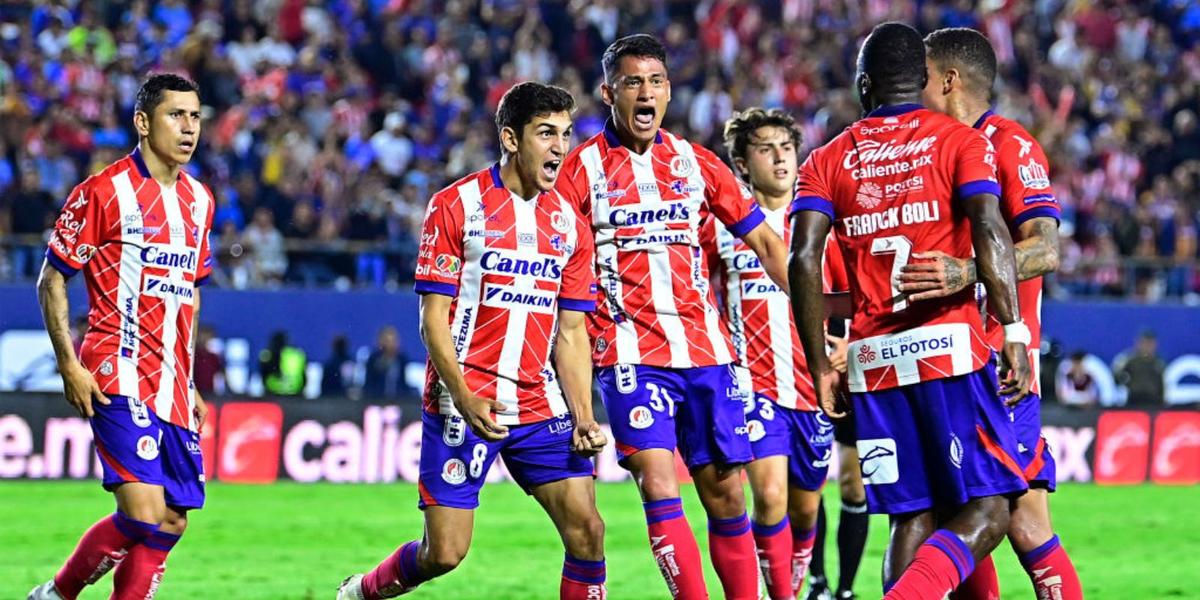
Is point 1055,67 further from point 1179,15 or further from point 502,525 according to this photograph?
point 502,525

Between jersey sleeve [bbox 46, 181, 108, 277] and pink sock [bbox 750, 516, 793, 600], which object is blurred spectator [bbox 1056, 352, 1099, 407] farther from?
jersey sleeve [bbox 46, 181, 108, 277]

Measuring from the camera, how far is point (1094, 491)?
18.6 m

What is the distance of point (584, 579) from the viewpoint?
763cm

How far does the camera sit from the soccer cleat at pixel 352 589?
Answer: 8.12 m

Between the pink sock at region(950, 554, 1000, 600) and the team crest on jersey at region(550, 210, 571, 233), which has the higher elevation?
the team crest on jersey at region(550, 210, 571, 233)

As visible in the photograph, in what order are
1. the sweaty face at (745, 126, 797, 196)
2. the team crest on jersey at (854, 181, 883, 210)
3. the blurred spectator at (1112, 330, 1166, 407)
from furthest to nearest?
1. the blurred spectator at (1112, 330, 1166, 407)
2. the sweaty face at (745, 126, 797, 196)
3. the team crest on jersey at (854, 181, 883, 210)

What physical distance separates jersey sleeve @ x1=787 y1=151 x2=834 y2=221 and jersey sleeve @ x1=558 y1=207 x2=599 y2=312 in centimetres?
120

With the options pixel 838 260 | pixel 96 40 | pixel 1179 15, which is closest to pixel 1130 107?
pixel 1179 15

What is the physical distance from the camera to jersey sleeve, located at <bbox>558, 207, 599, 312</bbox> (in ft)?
25.4

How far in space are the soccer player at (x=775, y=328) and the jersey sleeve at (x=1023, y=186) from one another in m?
2.46

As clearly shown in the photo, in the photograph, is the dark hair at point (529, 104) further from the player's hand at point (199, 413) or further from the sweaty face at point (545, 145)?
the player's hand at point (199, 413)

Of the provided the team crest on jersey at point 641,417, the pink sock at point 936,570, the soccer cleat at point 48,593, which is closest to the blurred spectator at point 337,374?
the soccer cleat at point 48,593

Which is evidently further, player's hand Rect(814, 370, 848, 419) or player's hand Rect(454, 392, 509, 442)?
player's hand Rect(454, 392, 509, 442)

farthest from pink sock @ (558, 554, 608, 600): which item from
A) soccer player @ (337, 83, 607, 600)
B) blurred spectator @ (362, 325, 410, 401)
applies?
blurred spectator @ (362, 325, 410, 401)
